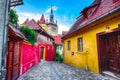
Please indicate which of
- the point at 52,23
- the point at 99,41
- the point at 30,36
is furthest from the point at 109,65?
the point at 52,23

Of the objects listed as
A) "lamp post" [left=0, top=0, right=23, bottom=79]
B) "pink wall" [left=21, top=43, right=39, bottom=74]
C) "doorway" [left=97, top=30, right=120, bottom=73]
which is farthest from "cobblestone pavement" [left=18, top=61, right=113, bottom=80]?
"lamp post" [left=0, top=0, right=23, bottom=79]

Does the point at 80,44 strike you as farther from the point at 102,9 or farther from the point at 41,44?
the point at 41,44

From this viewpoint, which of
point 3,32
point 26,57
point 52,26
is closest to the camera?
point 3,32

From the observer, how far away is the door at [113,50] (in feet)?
22.7

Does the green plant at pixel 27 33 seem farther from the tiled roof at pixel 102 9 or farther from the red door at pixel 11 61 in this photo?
the red door at pixel 11 61

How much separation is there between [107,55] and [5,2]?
6991 millimetres

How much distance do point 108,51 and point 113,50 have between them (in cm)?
50

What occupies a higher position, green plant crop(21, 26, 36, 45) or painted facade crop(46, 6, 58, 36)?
painted facade crop(46, 6, 58, 36)

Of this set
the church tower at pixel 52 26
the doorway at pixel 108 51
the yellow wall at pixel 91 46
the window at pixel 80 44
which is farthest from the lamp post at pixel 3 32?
the church tower at pixel 52 26

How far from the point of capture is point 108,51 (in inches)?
308

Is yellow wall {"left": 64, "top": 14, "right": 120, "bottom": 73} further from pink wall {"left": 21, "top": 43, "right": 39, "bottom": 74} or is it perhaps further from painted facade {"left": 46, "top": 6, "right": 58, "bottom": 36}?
painted facade {"left": 46, "top": 6, "right": 58, "bottom": 36}

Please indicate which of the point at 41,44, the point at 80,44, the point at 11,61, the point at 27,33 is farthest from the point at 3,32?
the point at 41,44

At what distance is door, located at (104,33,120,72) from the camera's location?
6.92 metres

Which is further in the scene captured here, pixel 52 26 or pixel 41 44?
pixel 52 26
